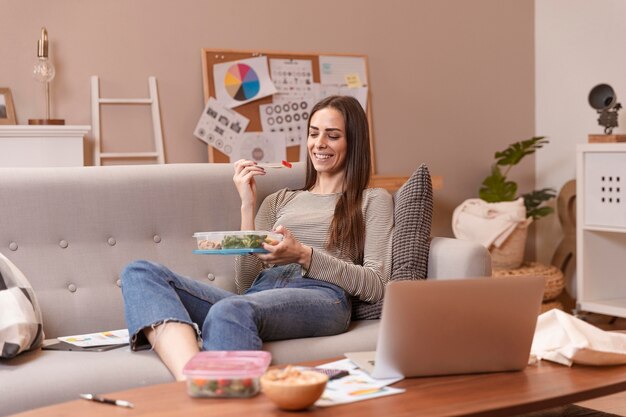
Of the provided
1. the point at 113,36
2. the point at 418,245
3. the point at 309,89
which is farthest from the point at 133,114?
the point at 418,245

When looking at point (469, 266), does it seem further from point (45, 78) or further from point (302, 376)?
point (45, 78)

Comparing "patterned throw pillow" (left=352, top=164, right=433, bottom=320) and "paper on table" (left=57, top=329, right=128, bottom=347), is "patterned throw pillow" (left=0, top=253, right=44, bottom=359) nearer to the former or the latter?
"paper on table" (left=57, top=329, right=128, bottom=347)

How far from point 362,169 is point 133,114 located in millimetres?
1780

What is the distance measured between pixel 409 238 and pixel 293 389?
1213 mm

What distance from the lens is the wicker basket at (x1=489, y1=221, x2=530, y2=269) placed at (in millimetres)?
4586

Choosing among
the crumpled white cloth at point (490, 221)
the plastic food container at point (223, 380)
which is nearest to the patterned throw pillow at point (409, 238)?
the plastic food container at point (223, 380)

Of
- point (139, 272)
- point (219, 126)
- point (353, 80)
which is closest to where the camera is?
point (139, 272)

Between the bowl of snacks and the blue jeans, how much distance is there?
592 mm

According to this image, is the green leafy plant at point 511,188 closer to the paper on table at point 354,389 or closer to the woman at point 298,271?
the woman at point 298,271

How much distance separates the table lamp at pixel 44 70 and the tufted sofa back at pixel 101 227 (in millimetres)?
1180

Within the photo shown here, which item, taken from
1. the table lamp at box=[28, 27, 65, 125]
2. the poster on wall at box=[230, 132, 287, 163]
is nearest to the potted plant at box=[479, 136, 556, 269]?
the poster on wall at box=[230, 132, 287, 163]

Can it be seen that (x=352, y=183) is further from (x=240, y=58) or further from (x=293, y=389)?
(x=240, y=58)

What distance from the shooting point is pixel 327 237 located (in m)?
2.64

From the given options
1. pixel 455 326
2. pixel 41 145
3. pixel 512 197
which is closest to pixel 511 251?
pixel 512 197
